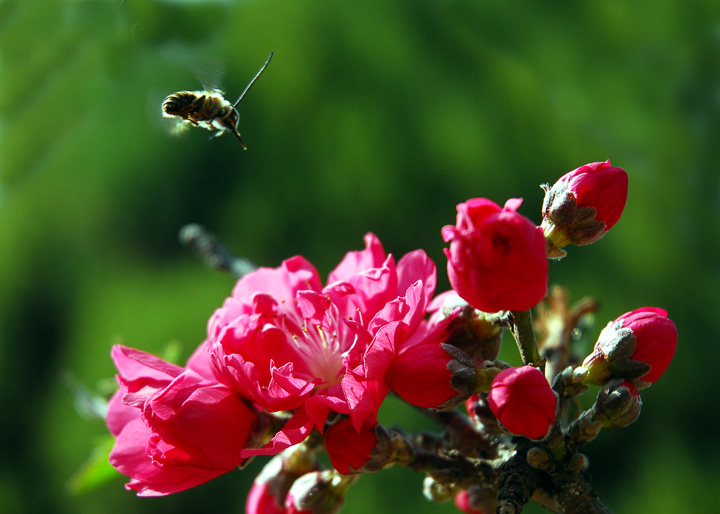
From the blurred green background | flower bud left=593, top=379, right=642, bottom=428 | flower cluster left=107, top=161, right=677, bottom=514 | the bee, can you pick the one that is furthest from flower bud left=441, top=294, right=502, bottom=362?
the blurred green background

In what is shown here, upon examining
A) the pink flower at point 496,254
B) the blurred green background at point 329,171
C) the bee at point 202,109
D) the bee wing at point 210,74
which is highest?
Result: the bee wing at point 210,74

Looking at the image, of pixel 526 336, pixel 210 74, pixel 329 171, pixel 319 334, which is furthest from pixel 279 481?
pixel 329 171

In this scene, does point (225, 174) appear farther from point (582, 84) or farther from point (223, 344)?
A: point (223, 344)

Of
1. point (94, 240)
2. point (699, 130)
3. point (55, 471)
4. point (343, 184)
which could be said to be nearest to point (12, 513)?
point (55, 471)

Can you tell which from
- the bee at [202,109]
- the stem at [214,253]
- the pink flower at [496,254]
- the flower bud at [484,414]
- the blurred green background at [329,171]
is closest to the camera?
the pink flower at [496,254]

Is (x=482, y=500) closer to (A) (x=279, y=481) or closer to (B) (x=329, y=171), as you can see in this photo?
(A) (x=279, y=481)

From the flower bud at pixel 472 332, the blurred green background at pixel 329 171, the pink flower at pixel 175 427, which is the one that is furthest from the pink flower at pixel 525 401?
the blurred green background at pixel 329 171

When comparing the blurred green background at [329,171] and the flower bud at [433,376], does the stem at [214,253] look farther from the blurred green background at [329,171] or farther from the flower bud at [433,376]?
the blurred green background at [329,171]
